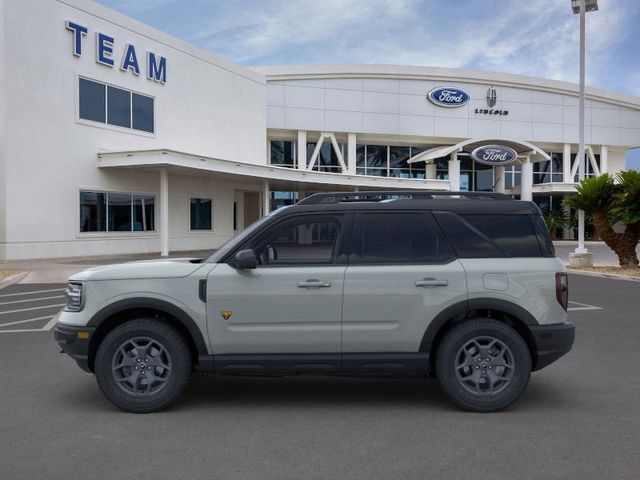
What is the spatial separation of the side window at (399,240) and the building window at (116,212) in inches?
802

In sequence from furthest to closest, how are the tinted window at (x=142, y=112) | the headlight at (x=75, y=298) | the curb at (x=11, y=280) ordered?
the tinted window at (x=142, y=112)
the curb at (x=11, y=280)
the headlight at (x=75, y=298)

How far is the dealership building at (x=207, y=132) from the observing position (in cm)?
2141

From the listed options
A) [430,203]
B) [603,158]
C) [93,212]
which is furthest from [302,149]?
[430,203]

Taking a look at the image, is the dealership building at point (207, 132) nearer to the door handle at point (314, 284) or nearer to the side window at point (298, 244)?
the side window at point (298, 244)

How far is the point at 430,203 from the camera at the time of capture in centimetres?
530

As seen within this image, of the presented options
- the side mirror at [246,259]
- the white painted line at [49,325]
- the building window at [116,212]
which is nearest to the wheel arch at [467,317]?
the side mirror at [246,259]

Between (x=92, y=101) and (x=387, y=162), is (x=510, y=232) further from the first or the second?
(x=387, y=162)

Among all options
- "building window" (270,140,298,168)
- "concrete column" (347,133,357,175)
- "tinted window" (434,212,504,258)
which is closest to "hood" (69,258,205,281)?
"tinted window" (434,212,504,258)

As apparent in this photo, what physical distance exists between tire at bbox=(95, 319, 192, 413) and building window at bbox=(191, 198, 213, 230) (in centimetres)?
2479

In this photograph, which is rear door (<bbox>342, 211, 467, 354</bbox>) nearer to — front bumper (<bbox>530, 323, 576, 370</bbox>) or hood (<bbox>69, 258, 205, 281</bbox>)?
front bumper (<bbox>530, 323, 576, 370</bbox>)

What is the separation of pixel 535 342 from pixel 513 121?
41.9 metres

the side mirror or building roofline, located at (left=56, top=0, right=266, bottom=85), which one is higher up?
building roofline, located at (left=56, top=0, right=266, bottom=85)

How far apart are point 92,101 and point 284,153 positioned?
1882cm

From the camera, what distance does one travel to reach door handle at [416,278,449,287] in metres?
4.98
